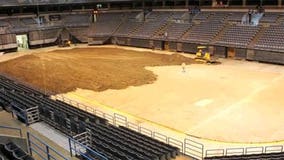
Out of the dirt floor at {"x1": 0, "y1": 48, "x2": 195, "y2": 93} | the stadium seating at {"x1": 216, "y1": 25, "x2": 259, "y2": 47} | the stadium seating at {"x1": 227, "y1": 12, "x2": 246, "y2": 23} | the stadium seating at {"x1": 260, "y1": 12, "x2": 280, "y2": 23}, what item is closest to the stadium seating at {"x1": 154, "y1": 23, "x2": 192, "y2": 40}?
the dirt floor at {"x1": 0, "y1": 48, "x2": 195, "y2": 93}

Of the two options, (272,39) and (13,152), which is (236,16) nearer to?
(272,39)

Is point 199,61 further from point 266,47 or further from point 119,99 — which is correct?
point 119,99

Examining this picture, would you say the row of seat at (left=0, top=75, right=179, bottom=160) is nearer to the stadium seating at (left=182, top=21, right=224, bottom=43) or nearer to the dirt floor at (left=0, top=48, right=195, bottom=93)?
the dirt floor at (left=0, top=48, right=195, bottom=93)

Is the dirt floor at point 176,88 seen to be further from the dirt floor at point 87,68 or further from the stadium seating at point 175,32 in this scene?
the stadium seating at point 175,32

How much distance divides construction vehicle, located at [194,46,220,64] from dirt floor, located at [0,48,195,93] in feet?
3.13

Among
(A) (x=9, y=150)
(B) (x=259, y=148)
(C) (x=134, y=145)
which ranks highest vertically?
(A) (x=9, y=150)

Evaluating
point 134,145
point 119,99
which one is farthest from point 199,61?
point 134,145

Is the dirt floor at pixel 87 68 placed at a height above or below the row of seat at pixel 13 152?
below

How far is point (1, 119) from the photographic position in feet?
43.7

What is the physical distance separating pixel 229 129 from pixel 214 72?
11.2 metres

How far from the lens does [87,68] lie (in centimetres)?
2816

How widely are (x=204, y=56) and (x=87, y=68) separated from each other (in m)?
11.7

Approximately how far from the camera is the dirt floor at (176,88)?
1564 centimetres

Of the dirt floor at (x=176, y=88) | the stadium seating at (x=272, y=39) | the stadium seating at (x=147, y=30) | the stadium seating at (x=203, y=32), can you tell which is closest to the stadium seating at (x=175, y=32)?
the stadium seating at (x=203, y=32)
